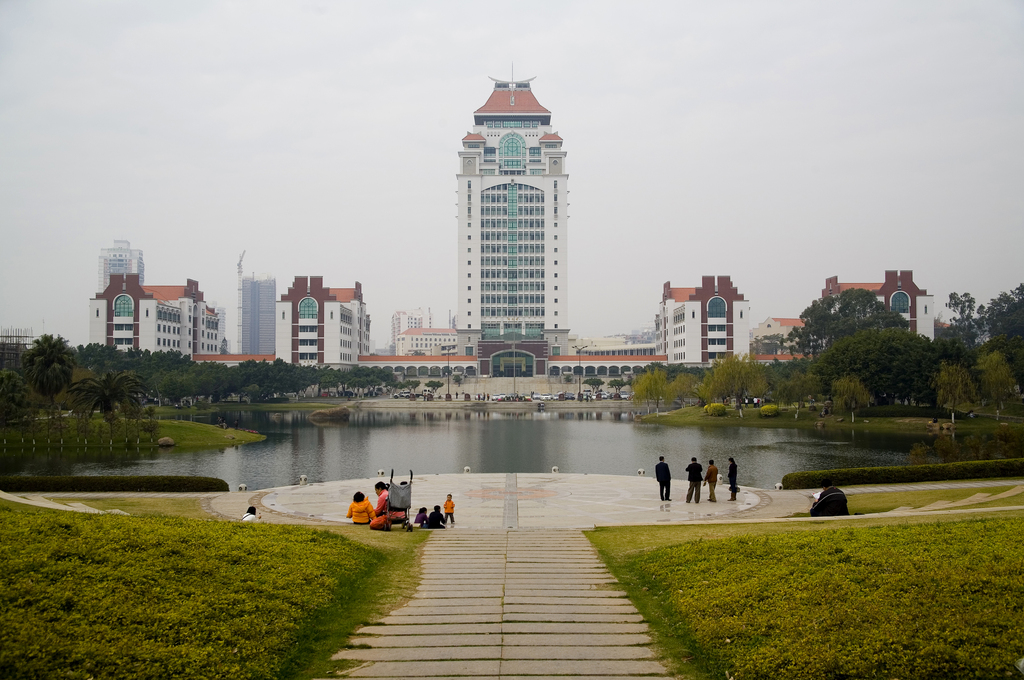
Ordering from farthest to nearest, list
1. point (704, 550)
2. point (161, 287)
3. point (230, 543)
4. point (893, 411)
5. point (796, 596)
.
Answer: point (161, 287) → point (893, 411) → point (704, 550) → point (230, 543) → point (796, 596)

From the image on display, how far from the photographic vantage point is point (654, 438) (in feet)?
193

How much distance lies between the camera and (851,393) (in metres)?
67.0

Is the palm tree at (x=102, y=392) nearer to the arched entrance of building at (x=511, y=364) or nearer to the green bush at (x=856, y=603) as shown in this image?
the green bush at (x=856, y=603)

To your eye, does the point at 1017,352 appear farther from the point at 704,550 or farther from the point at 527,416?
the point at 704,550

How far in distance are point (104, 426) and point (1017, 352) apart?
78152 millimetres

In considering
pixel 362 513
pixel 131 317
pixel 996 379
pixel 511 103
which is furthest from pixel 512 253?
pixel 362 513

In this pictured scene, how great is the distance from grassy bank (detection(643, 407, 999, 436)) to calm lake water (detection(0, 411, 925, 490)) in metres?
4.02

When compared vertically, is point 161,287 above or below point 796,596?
above

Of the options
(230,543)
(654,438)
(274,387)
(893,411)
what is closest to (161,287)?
(274,387)

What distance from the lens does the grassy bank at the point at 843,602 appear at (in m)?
7.71

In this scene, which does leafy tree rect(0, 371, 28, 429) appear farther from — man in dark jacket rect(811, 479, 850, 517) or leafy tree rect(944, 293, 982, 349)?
leafy tree rect(944, 293, 982, 349)

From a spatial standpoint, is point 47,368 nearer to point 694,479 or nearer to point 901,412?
point 694,479

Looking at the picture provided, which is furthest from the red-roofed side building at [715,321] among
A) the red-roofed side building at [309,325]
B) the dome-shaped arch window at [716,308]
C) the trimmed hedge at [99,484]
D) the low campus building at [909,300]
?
the trimmed hedge at [99,484]

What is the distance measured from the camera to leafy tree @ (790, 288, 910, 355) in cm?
11401
